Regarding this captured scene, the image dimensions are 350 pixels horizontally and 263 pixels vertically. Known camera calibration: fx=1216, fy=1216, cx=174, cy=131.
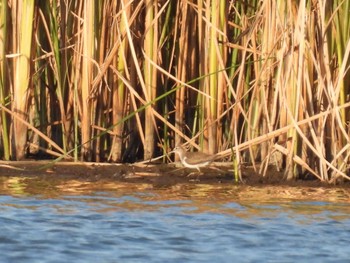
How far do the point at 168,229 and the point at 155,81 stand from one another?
2.66 m

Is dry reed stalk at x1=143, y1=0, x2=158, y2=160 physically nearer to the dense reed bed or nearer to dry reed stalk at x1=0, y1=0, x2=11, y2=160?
the dense reed bed

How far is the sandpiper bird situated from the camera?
10.4m

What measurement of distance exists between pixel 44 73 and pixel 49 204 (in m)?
2.14

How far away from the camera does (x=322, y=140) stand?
9.94m

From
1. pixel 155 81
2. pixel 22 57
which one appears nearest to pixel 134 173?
pixel 155 81

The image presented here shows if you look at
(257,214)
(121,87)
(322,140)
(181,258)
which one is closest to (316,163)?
(322,140)

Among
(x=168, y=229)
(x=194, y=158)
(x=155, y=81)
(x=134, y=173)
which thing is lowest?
(x=168, y=229)

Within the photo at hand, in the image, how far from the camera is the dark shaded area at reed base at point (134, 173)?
10555mm

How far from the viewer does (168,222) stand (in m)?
8.90

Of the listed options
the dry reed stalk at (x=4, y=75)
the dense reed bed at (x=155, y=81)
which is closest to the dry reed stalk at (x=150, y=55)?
the dense reed bed at (x=155, y=81)

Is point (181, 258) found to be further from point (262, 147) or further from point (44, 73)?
point (44, 73)

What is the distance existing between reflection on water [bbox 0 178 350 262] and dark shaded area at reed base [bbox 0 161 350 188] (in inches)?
6.9

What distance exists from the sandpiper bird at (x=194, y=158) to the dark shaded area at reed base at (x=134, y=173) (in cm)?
18

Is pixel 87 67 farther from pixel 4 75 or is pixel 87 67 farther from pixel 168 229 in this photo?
pixel 168 229
